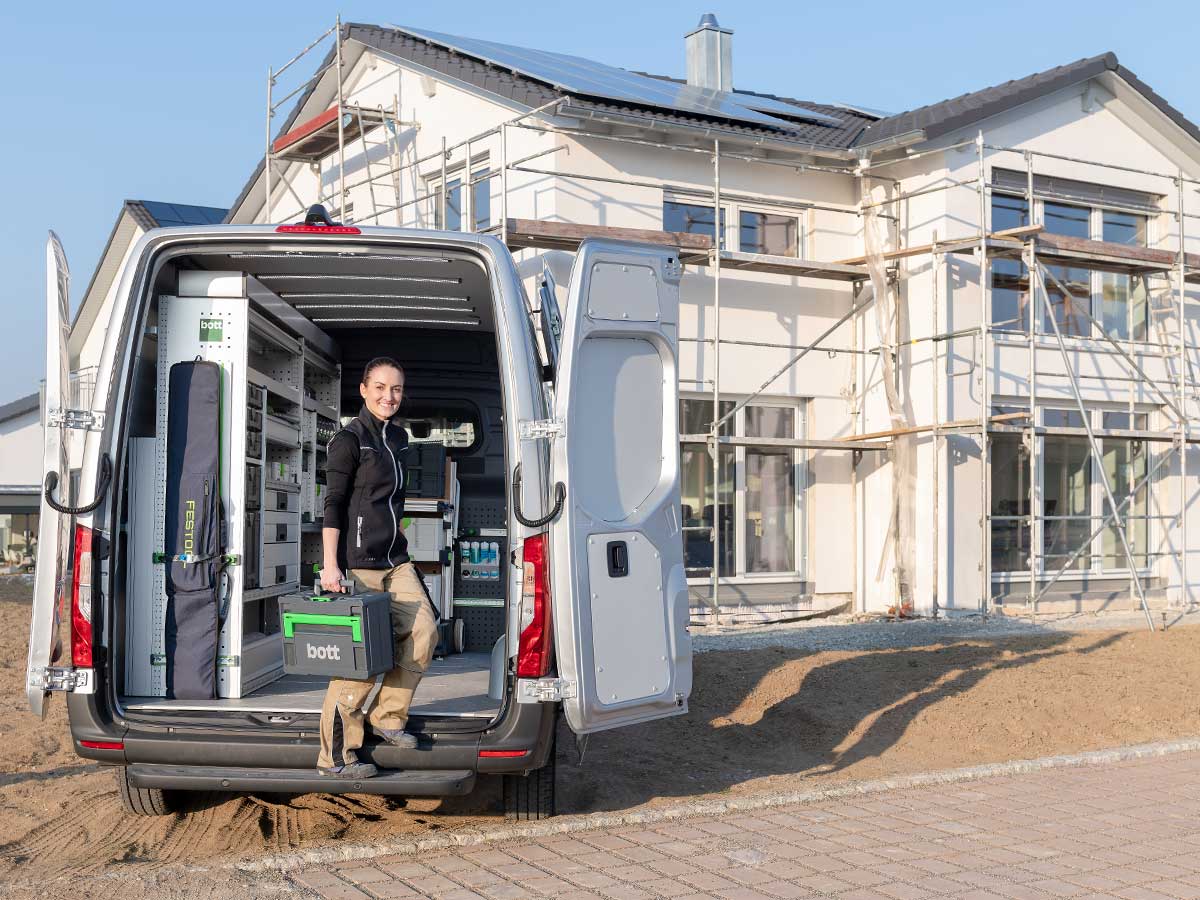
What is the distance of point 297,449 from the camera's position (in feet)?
27.4

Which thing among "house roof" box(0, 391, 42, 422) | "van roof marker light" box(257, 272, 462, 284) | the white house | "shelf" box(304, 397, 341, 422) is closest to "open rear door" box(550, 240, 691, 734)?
"van roof marker light" box(257, 272, 462, 284)

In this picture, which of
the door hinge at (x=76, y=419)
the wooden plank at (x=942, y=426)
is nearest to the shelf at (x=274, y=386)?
the door hinge at (x=76, y=419)

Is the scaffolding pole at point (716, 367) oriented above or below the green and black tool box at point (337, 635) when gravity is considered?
above

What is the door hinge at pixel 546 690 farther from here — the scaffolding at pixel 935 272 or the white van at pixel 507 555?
the scaffolding at pixel 935 272

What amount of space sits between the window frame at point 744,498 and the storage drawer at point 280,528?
6.56 m

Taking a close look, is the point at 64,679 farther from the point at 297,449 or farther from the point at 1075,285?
the point at 1075,285

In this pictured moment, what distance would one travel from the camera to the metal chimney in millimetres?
18406

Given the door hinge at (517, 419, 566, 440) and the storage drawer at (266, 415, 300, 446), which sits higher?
the storage drawer at (266, 415, 300, 446)

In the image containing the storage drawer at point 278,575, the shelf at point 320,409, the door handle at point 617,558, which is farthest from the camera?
the shelf at point 320,409

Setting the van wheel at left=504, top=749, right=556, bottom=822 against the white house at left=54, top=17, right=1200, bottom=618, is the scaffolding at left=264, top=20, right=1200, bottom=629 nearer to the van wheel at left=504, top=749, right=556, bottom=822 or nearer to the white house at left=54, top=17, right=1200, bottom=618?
the white house at left=54, top=17, right=1200, bottom=618

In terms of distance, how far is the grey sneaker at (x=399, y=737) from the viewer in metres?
5.29

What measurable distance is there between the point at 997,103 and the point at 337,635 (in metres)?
12.5

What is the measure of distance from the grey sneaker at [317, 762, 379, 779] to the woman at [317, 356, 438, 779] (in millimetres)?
159

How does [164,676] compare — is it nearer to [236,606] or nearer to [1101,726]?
[236,606]
